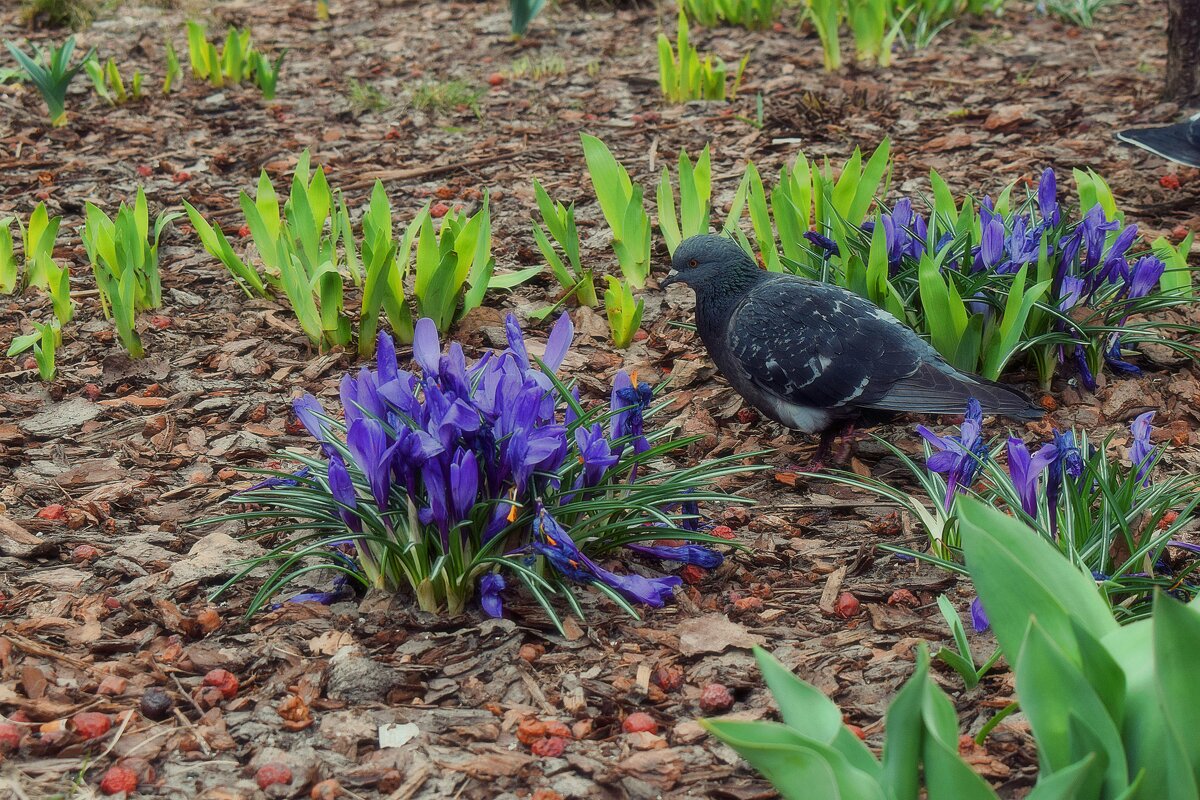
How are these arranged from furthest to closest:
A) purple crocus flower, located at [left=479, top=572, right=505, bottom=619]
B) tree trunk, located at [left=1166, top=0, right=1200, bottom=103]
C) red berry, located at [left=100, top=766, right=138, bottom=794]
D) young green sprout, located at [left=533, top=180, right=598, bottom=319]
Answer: tree trunk, located at [left=1166, top=0, right=1200, bottom=103] → young green sprout, located at [left=533, top=180, right=598, bottom=319] → purple crocus flower, located at [left=479, top=572, right=505, bottom=619] → red berry, located at [left=100, top=766, right=138, bottom=794]

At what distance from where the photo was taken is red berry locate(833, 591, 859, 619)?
246cm

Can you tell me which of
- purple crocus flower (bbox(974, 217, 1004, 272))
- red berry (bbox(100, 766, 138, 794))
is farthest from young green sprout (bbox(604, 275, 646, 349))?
red berry (bbox(100, 766, 138, 794))

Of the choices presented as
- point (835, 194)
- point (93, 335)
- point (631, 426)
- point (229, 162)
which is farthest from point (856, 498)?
point (229, 162)

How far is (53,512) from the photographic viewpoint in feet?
9.21

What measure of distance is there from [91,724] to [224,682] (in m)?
0.24

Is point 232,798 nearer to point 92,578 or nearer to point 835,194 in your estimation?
point 92,578

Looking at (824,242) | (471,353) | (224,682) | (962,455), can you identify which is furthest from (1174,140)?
(224,682)

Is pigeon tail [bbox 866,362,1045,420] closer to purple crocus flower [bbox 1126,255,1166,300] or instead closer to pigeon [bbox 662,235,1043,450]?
pigeon [bbox 662,235,1043,450]

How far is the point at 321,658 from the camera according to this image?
7.40 feet

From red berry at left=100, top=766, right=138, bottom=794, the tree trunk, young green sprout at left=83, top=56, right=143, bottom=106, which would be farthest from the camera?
young green sprout at left=83, top=56, right=143, bottom=106

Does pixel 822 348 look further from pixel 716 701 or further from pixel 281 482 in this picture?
pixel 281 482

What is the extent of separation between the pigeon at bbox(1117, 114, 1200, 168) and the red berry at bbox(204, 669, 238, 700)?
12.0 ft

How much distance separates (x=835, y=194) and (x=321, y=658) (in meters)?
2.26

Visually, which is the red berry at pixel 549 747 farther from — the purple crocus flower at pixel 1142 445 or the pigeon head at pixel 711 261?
the pigeon head at pixel 711 261
